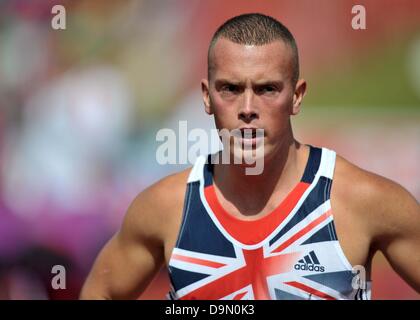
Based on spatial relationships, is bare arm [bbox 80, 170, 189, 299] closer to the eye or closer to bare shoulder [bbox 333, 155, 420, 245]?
the eye

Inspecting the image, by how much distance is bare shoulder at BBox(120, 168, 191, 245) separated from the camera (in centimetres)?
271

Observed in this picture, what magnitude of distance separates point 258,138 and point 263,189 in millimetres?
265

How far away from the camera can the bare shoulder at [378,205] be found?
2.53 meters

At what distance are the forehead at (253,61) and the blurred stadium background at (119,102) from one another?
1504 millimetres

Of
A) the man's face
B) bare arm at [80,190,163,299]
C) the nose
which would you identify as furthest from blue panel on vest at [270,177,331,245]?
bare arm at [80,190,163,299]

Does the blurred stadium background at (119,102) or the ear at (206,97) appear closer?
the ear at (206,97)

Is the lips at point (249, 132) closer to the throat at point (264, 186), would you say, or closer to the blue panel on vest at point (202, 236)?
the throat at point (264, 186)

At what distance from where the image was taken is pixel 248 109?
7.95 ft

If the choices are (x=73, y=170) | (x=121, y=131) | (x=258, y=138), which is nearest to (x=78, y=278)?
(x=73, y=170)

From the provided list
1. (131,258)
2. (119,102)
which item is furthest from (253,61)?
(119,102)

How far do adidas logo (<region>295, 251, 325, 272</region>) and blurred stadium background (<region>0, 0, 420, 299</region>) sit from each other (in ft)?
4.95

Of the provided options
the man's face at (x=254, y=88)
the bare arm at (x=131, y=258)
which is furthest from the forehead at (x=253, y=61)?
the bare arm at (x=131, y=258)

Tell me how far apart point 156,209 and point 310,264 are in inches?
23.7
